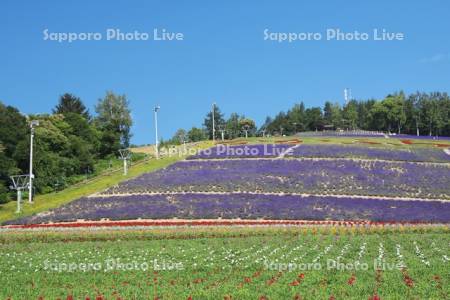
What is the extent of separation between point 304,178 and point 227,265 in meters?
31.6

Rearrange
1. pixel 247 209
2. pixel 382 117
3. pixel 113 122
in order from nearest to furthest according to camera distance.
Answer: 1. pixel 247 209
2. pixel 113 122
3. pixel 382 117

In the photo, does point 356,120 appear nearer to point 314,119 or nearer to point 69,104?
point 314,119

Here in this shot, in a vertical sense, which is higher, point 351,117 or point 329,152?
point 351,117

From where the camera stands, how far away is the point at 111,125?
9319 centimetres

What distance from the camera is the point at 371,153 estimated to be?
209 feet

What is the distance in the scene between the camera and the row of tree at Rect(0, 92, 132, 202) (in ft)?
179

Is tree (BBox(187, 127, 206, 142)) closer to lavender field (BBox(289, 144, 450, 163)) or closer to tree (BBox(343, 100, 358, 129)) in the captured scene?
tree (BBox(343, 100, 358, 129))

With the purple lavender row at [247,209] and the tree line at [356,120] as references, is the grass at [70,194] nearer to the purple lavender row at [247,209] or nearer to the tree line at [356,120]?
the purple lavender row at [247,209]

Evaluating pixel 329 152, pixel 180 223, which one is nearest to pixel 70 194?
pixel 180 223

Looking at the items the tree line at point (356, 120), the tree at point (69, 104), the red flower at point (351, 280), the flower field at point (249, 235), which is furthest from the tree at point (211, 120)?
the red flower at point (351, 280)

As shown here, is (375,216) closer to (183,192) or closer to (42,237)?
(183,192)

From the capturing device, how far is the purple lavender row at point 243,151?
64.9m

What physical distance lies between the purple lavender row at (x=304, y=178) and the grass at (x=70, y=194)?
7.56 feet

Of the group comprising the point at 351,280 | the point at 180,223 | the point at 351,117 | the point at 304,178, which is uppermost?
the point at 351,117
